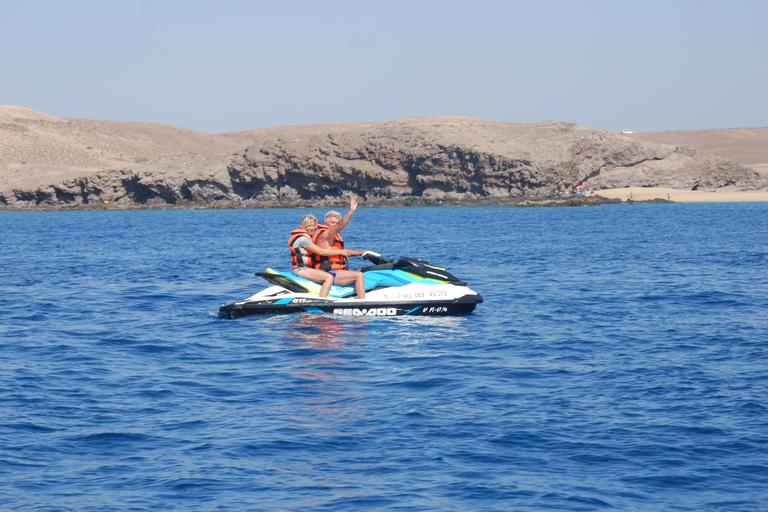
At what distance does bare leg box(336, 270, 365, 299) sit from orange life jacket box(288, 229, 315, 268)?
0.56m

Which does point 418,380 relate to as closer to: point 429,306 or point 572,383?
point 572,383

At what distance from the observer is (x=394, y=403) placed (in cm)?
920

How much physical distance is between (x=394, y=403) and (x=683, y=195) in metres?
86.5

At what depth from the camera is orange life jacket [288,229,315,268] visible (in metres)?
14.7

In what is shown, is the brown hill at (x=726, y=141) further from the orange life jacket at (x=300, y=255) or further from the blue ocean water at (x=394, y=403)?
the orange life jacket at (x=300, y=255)

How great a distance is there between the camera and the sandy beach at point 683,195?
86.0m

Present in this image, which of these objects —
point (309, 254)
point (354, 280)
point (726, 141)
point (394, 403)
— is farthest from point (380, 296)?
point (726, 141)

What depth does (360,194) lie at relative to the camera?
296 ft

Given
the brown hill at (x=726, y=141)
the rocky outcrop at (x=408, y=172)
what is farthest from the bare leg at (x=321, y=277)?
the brown hill at (x=726, y=141)

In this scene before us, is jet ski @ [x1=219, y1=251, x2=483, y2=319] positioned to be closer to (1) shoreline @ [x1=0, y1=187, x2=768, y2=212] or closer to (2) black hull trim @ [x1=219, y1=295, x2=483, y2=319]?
(2) black hull trim @ [x1=219, y1=295, x2=483, y2=319]

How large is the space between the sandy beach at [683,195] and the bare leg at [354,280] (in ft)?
249

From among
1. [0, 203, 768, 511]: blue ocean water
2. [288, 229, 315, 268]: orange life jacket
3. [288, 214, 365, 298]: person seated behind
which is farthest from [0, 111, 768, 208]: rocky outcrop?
[288, 214, 365, 298]: person seated behind

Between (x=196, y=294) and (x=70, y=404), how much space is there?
993 centimetres

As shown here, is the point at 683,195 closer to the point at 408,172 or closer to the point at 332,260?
the point at 408,172
